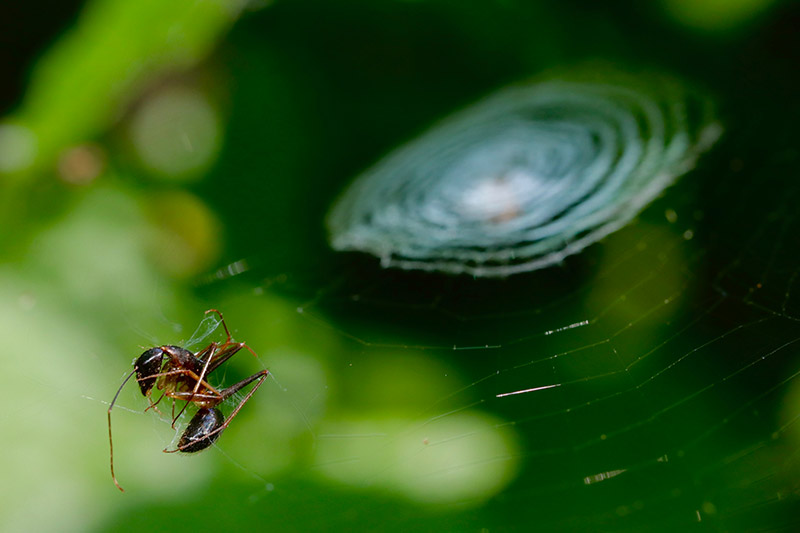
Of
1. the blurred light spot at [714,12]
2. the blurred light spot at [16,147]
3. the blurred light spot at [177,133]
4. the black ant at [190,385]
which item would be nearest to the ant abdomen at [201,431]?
the black ant at [190,385]

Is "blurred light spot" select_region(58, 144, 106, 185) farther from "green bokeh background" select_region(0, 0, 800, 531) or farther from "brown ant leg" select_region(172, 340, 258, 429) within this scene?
"brown ant leg" select_region(172, 340, 258, 429)

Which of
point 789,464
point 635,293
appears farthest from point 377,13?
point 789,464

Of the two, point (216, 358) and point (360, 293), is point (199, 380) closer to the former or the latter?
point (216, 358)

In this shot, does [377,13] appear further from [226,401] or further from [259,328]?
[226,401]

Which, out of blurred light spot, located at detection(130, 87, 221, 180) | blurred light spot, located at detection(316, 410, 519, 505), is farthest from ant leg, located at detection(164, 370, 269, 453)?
blurred light spot, located at detection(130, 87, 221, 180)

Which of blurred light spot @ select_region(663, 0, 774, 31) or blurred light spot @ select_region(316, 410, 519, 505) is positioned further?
blurred light spot @ select_region(663, 0, 774, 31)

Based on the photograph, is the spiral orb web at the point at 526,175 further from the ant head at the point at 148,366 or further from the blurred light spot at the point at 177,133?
the ant head at the point at 148,366
